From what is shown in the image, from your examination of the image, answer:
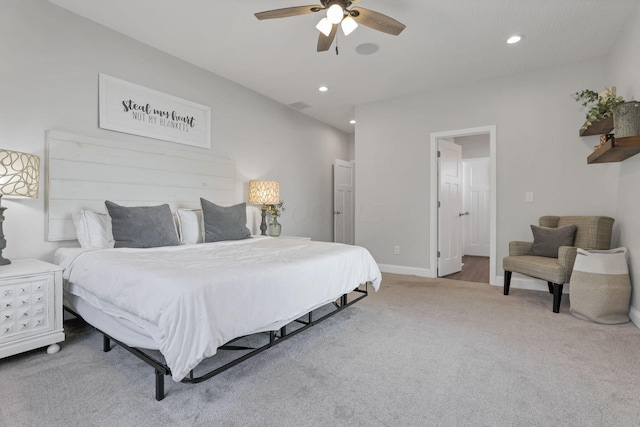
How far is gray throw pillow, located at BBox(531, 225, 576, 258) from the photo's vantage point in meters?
3.36

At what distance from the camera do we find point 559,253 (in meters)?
3.10

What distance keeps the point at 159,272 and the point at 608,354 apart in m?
2.88

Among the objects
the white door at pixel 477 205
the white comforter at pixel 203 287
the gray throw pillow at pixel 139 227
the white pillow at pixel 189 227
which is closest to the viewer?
the white comforter at pixel 203 287

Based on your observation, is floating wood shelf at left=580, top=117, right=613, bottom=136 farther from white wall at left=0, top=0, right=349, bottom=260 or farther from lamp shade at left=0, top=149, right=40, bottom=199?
lamp shade at left=0, top=149, right=40, bottom=199

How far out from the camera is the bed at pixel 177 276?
1.50 meters

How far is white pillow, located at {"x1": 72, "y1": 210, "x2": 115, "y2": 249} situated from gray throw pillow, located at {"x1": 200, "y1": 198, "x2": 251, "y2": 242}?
2.82 ft

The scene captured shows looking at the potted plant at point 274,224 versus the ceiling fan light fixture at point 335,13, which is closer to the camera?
the ceiling fan light fixture at point 335,13

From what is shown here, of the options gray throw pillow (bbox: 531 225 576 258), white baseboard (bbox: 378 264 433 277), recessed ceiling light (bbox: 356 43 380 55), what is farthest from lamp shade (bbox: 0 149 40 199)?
gray throw pillow (bbox: 531 225 576 258)

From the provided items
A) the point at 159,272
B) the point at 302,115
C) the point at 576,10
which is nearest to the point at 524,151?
the point at 576,10

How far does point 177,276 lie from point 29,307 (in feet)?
4.11

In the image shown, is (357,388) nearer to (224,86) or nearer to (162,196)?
(162,196)

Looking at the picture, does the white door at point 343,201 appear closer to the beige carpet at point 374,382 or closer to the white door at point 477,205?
the white door at point 477,205

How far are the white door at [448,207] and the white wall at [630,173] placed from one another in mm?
1887

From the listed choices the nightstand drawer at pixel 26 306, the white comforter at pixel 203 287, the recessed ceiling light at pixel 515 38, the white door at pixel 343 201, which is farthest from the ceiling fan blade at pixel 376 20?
the white door at pixel 343 201
